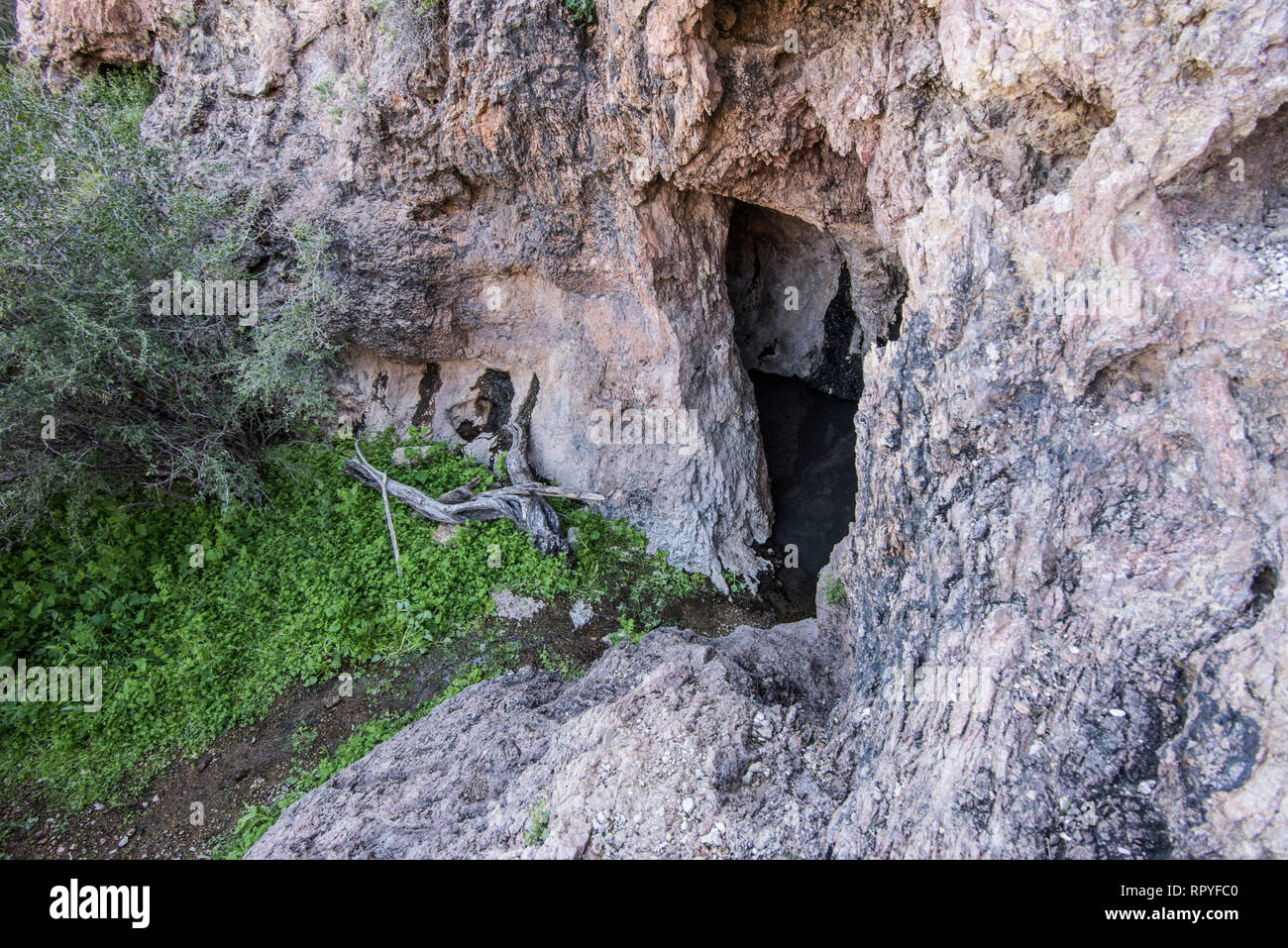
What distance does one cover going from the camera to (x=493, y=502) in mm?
8039

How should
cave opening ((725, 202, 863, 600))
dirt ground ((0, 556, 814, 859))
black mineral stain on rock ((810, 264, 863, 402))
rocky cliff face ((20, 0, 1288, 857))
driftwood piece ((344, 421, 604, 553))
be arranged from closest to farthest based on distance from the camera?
rocky cliff face ((20, 0, 1288, 857)) → dirt ground ((0, 556, 814, 859)) → driftwood piece ((344, 421, 604, 553)) → cave opening ((725, 202, 863, 600)) → black mineral stain on rock ((810, 264, 863, 402))

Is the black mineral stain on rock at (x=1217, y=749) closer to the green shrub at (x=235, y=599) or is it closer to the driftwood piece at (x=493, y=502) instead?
the green shrub at (x=235, y=599)

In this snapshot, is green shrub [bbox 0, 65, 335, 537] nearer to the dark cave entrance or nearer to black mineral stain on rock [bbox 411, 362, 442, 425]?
black mineral stain on rock [bbox 411, 362, 442, 425]

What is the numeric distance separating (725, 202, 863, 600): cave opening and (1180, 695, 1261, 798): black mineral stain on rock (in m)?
5.99

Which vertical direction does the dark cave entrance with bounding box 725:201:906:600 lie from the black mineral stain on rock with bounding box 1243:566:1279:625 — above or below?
above

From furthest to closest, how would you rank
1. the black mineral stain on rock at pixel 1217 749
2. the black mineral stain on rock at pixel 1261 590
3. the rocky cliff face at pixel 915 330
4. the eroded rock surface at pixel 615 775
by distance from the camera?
1. the eroded rock surface at pixel 615 775
2. the rocky cliff face at pixel 915 330
3. the black mineral stain on rock at pixel 1261 590
4. the black mineral stain on rock at pixel 1217 749

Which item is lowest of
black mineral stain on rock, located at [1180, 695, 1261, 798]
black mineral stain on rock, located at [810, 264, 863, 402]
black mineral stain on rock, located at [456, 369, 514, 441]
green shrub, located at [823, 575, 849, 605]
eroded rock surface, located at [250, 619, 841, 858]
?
eroded rock surface, located at [250, 619, 841, 858]

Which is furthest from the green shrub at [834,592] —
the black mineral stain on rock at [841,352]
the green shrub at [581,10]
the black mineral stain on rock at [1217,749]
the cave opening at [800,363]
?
the green shrub at [581,10]

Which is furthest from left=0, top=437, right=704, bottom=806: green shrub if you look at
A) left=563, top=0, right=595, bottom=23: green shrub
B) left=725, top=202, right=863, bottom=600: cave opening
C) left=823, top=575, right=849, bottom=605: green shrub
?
left=563, top=0, right=595, bottom=23: green shrub

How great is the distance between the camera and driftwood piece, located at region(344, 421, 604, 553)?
7.92 m

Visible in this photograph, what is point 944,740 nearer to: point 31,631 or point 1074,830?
point 1074,830

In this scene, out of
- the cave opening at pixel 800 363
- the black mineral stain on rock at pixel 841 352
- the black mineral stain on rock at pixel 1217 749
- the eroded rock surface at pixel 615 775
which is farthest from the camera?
the black mineral stain on rock at pixel 841 352

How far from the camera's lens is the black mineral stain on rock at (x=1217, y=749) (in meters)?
2.48

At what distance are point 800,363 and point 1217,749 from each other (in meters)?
8.13
